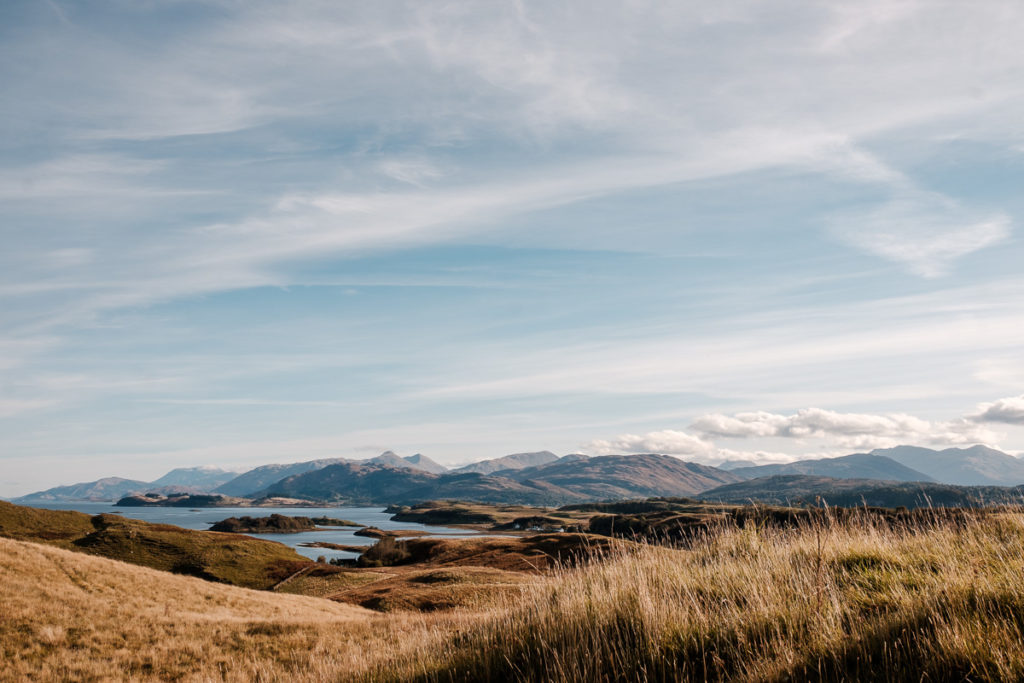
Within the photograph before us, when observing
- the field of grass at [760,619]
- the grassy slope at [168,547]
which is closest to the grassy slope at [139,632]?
the field of grass at [760,619]

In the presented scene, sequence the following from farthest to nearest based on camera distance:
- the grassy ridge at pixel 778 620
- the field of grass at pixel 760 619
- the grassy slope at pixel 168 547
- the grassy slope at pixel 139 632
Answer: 1. the grassy slope at pixel 168 547
2. the grassy slope at pixel 139 632
3. the field of grass at pixel 760 619
4. the grassy ridge at pixel 778 620

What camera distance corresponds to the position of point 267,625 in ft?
88.4

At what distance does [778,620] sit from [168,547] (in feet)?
277

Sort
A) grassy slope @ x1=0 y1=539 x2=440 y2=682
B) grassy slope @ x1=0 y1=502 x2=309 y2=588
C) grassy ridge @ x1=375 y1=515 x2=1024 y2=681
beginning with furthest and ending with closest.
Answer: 1. grassy slope @ x1=0 y1=502 x2=309 y2=588
2. grassy slope @ x1=0 y1=539 x2=440 y2=682
3. grassy ridge @ x1=375 y1=515 x2=1024 y2=681

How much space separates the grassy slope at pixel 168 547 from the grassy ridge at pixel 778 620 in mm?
65876

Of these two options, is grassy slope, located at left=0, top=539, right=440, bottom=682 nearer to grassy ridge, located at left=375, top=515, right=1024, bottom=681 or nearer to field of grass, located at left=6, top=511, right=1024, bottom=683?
field of grass, located at left=6, top=511, right=1024, bottom=683

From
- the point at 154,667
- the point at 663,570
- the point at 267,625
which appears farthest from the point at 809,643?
the point at 267,625

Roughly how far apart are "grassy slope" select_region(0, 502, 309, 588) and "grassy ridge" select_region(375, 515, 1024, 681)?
65.9m

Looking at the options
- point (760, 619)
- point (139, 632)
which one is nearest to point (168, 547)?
point (139, 632)

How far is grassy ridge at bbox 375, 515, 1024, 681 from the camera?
6.19 meters

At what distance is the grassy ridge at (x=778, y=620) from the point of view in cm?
619

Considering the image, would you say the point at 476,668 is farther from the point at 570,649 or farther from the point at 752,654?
the point at 752,654

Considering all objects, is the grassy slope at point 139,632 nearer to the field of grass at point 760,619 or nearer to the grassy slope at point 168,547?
the field of grass at point 760,619

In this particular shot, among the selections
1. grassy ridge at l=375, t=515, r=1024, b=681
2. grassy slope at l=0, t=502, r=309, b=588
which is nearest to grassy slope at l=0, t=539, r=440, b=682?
grassy ridge at l=375, t=515, r=1024, b=681
